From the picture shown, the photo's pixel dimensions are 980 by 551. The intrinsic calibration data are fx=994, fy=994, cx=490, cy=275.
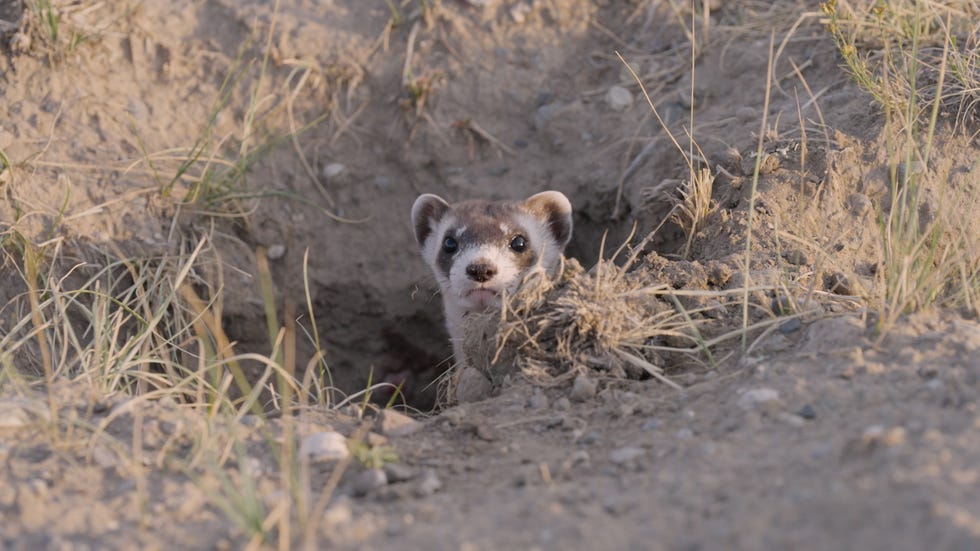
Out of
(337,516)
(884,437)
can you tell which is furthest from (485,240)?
(884,437)

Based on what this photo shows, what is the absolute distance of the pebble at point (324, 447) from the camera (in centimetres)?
318

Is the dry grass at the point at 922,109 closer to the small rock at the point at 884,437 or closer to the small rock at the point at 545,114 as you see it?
the small rock at the point at 884,437

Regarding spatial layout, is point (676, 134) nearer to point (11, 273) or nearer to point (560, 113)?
point (560, 113)

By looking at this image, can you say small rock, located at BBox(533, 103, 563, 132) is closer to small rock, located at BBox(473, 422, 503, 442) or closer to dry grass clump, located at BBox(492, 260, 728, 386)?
dry grass clump, located at BBox(492, 260, 728, 386)

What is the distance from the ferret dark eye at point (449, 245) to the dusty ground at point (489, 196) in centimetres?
89

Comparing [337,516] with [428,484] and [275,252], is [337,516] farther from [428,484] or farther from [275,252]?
[275,252]

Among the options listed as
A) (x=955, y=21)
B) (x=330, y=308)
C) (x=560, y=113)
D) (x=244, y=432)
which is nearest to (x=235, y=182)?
(x=330, y=308)

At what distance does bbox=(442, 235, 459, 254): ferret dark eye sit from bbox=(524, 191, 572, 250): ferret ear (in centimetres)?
54

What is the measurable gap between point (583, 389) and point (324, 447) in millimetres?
1002

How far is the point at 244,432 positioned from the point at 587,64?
4.29 meters

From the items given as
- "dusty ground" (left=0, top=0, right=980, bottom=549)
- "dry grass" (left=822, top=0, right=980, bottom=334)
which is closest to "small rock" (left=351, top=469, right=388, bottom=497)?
"dusty ground" (left=0, top=0, right=980, bottom=549)

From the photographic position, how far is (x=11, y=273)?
5270mm

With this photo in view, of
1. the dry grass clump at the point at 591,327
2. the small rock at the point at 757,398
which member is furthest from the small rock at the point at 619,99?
the small rock at the point at 757,398

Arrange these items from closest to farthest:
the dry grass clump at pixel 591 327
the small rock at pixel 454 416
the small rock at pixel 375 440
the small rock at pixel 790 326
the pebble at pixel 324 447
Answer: the pebble at pixel 324 447
the small rock at pixel 375 440
the small rock at pixel 454 416
the small rock at pixel 790 326
the dry grass clump at pixel 591 327
